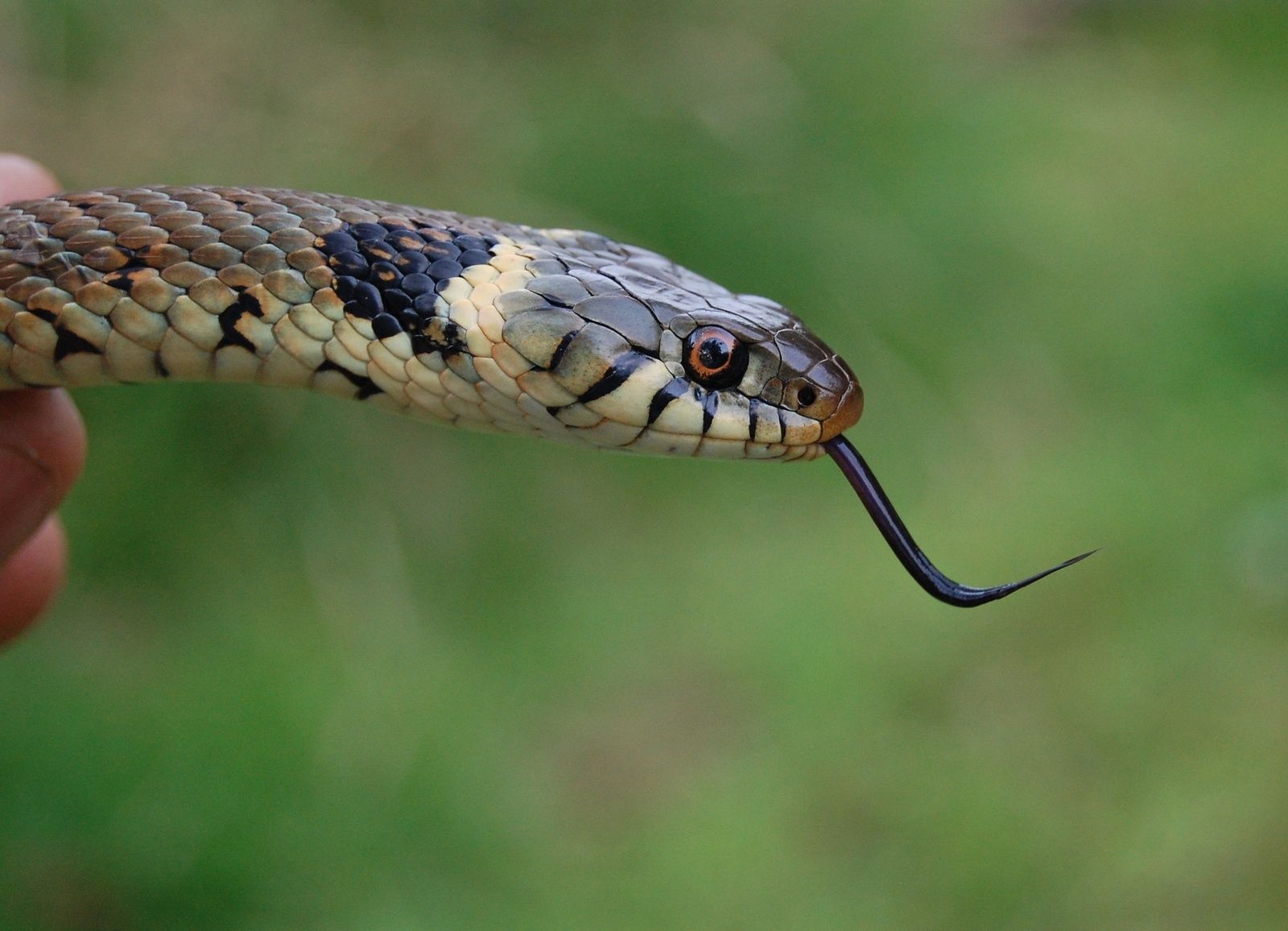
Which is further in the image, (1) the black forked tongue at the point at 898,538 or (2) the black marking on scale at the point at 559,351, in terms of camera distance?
(1) the black forked tongue at the point at 898,538

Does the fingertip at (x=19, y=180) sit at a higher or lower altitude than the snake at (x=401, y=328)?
lower

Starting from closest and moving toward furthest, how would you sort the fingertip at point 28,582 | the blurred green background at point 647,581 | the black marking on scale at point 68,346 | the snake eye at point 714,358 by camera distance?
the black marking on scale at point 68,346
the snake eye at point 714,358
the fingertip at point 28,582
the blurred green background at point 647,581

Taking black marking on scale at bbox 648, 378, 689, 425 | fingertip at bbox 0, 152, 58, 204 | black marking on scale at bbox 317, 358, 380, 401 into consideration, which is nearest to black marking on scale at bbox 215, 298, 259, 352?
black marking on scale at bbox 317, 358, 380, 401

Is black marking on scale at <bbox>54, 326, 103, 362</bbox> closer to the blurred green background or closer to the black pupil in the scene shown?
the black pupil

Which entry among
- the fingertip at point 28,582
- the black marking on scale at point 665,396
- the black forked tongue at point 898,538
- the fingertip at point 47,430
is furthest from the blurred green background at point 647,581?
the black marking on scale at point 665,396

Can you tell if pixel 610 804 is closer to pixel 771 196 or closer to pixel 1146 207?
pixel 771 196

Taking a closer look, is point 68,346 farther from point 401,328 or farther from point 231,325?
point 401,328

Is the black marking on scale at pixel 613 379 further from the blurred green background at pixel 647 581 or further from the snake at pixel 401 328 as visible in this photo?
the blurred green background at pixel 647 581
